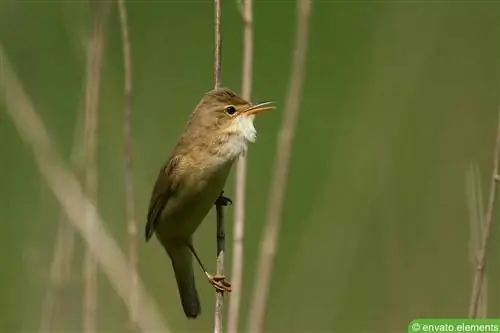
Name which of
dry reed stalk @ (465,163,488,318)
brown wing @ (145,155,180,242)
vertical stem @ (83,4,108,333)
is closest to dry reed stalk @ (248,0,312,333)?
vertical stem @ (83,4,108,333)

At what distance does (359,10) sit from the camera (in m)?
6.36

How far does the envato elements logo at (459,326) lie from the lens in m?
2.56

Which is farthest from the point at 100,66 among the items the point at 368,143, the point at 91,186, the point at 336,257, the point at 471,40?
the point at 471,40

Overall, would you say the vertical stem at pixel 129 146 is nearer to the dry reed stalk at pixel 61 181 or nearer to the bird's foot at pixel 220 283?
the dry reed stalk at pixel 61 181

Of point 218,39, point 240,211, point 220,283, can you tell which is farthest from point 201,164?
point 240,211

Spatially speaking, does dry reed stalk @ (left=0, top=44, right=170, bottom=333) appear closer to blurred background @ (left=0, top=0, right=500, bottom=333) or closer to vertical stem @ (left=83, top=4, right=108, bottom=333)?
vertical stem @ (left=83, top=4, right=108, bottom=333)

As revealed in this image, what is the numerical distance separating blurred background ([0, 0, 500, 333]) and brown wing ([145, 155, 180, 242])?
1.02 ft

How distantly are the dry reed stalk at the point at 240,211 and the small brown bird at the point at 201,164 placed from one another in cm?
49

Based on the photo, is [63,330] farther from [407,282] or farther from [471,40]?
[471,40]

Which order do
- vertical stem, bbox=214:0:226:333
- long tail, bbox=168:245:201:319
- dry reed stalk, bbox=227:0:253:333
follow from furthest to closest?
long tail, bbox=168:245:201:319 < vertical stem, bbox=214:0:226:333 < dry reed stalk, bbox=227:0:253:333

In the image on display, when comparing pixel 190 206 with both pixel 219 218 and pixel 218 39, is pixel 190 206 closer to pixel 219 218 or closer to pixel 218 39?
pixel 219 218

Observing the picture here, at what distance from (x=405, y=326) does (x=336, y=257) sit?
0.52 m

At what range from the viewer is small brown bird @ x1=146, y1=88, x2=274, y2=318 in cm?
287

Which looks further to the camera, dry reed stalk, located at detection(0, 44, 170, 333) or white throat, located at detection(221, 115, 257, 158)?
white throat, located at detection(221, 115, 257, 158)
